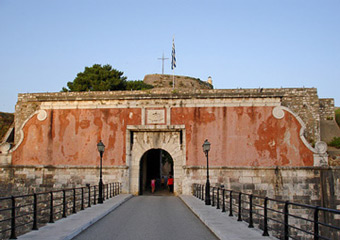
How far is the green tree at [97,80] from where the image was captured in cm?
3584

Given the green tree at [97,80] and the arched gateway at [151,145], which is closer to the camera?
the arched gateway at [151,145]

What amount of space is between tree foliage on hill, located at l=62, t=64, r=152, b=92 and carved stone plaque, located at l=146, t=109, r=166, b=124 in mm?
16091

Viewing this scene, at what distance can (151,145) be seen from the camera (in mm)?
19984

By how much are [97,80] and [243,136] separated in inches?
845

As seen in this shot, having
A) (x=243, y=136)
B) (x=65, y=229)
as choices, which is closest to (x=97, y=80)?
(x=243, y=136)

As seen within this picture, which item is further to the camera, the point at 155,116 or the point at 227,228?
the point at 155,116

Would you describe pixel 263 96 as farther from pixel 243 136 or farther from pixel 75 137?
pixel 75 137

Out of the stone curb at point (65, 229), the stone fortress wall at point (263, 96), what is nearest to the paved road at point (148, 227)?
the stone curb at point (65, 229)

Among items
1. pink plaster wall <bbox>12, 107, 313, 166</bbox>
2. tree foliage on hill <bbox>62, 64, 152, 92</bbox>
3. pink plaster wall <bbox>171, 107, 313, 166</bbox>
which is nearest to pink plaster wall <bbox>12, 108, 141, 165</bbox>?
pink plaster wall <bbox>12, 107, 313, 166</bbox>

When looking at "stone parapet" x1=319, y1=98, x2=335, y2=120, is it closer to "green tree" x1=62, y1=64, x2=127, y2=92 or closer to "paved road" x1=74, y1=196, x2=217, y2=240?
"paved road" x1=74, y1=196, x2=217, y2=240

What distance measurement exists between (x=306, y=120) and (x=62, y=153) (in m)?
14.6

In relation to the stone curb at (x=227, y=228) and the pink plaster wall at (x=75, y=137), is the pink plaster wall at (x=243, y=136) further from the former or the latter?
the stone curb at (x=227, y=228)

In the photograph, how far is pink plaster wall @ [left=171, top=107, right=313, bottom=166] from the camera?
18844 millimetres

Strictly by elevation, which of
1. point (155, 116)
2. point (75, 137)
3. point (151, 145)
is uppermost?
point (155, 116)
